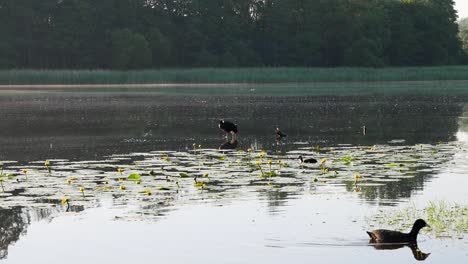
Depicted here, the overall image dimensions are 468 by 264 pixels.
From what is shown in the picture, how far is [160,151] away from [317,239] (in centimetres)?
951

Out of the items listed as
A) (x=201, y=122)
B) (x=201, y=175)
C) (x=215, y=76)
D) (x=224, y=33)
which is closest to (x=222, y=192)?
(x=201, y=175)

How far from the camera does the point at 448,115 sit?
3069 centimetres

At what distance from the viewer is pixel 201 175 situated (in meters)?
15.0

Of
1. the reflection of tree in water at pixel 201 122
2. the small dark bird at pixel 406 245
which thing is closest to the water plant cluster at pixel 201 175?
the reflection of tree in water at pixel 201 122

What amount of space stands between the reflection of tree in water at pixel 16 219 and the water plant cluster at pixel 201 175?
7.8 inches

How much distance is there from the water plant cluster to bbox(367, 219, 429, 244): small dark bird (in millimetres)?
2766

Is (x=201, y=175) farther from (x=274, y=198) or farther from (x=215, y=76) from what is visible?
(x=215, y=76)

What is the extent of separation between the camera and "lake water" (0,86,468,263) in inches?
390

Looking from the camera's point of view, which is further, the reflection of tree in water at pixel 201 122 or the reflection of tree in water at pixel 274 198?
the reflection of tree in water at pixel 201 122

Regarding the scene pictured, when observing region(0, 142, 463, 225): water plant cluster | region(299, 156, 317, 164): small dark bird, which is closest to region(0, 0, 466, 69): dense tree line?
region(0, 142, 463, 225): water plant cluster

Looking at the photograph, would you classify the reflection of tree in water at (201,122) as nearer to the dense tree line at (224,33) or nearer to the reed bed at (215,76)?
the reed bed at (215,76)

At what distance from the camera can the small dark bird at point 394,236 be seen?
32.4ft

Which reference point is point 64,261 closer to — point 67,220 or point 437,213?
point 67,220

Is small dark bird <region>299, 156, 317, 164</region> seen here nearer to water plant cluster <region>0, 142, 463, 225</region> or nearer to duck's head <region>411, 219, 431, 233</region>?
water plant cluster <region>0, 142, 463, 225</region>
